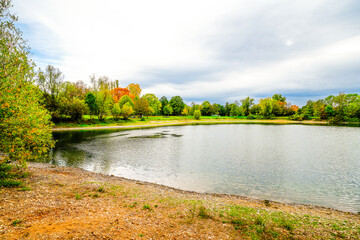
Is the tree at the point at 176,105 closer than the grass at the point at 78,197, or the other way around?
the grass at the point at 78,197

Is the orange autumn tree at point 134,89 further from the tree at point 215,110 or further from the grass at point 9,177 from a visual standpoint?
the grass at point 9,177

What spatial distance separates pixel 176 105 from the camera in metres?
151

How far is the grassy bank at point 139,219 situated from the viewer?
7.48 m

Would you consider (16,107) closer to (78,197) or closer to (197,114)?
(78,197)

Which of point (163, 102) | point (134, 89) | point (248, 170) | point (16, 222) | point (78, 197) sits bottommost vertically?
point (248, 170)

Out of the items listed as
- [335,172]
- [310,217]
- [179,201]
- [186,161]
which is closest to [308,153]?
[335,172]

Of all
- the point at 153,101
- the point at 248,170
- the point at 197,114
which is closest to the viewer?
the point at 248,170

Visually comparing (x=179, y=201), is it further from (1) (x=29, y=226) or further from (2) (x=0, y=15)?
(2) (x=0, y=15)

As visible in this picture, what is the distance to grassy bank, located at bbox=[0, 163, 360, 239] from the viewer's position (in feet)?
24.5

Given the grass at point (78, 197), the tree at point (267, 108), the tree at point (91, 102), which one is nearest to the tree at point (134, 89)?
the tree at point (91, 102)

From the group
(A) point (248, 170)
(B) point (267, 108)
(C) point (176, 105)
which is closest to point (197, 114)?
(C) point (176, 105)

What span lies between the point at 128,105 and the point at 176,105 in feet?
195

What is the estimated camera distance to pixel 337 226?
372 inches

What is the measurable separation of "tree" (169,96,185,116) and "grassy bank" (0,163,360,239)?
13883cm
